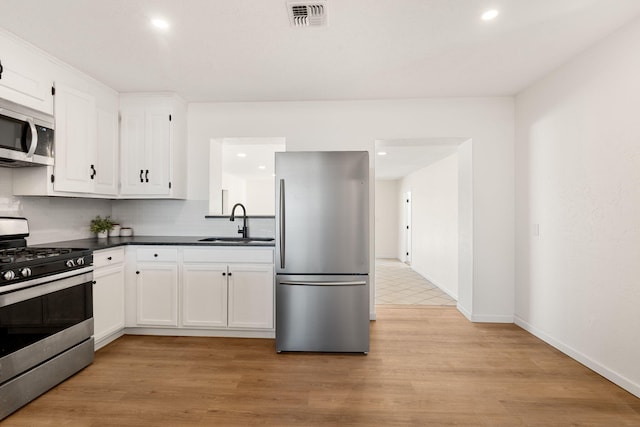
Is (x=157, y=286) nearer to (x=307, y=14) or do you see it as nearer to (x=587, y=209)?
(x=307, y=14)

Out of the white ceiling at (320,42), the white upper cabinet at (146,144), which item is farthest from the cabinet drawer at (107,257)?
the white ceiling at (320,42)

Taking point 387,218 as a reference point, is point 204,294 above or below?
below

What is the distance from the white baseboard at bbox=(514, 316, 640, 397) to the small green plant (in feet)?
14.8

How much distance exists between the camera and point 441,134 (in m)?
3.52

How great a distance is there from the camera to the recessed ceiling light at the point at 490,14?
2.00 metres

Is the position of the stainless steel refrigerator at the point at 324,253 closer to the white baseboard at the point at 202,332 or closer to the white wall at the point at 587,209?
the white baseboard at the point at 202,332

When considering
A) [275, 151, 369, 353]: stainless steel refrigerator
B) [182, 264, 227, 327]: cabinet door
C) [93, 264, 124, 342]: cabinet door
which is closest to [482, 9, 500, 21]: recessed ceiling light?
[275, 151, 369, 353]: stainless steel refrigerator

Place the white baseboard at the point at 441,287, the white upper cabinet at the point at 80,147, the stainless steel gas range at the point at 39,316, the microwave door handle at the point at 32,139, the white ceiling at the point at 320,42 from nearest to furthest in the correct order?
the stainless steel gas range at the point at 39,316
the white ceiling at the point at 320,42
the microwave door handle at the point at 32,139
the white upper cabinet at the point at 80,147
the white baseboard at the point at 441,287

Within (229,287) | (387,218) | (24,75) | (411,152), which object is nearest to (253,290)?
(229,287)

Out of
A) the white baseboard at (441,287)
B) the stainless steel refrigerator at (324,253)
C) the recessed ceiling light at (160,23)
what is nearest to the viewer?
the recessed ceiling light at (160,23)

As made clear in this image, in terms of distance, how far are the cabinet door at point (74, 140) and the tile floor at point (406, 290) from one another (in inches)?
145

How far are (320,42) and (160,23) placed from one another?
43.8 inches

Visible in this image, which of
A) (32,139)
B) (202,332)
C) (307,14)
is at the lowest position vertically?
(202,332)

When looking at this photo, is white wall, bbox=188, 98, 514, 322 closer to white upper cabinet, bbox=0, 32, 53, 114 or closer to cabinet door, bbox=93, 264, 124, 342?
cabinet door, bbox=93, 264, 124, 342
